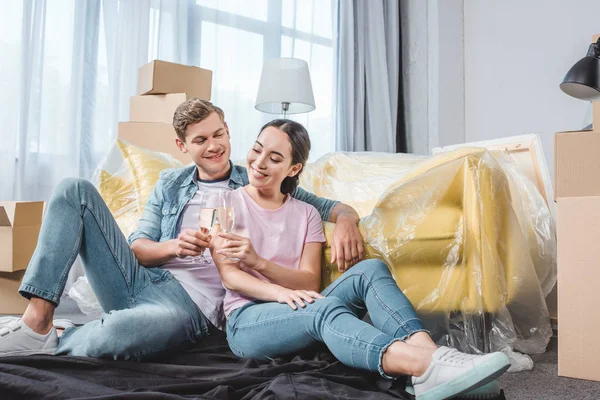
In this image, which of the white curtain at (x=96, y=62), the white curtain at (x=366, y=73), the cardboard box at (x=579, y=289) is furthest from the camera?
the white curtain at (x=366, y=73)

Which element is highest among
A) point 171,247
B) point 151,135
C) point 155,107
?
point 155,107

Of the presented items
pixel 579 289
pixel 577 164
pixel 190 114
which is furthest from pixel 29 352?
pixel 577 164

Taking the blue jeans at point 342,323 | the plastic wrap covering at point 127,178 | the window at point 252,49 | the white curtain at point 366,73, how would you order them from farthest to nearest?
the white curtain at point 366,73 < the window at point 252,49 < the plastic wrap covering at point 127,178 < the blue jeans at point 342,323

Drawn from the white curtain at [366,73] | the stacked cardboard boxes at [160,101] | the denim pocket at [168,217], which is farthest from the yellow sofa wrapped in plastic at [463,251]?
the white curtain at [366,73]

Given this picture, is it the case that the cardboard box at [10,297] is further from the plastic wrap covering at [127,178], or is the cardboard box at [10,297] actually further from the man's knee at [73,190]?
the man's knee at [73,190]

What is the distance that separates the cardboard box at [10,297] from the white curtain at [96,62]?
0.47 metres

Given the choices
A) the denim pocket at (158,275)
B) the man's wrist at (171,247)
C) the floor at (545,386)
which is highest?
the man's wrist at (171,247)

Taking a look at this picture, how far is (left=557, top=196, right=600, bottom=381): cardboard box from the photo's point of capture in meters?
1.33

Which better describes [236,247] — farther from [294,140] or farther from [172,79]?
[172,79]

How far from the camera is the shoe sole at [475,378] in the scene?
A: 0.95m

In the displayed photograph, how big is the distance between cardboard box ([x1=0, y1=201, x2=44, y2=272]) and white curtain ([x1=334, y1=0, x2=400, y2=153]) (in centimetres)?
194

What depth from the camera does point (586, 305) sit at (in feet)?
4.41

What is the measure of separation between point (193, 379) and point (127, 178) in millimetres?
1152

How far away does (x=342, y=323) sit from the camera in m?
1.10
